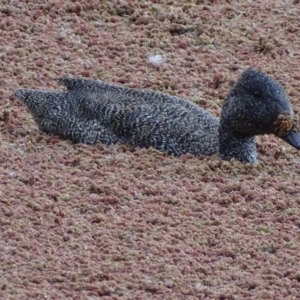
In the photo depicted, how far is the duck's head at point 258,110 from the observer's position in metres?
9.39

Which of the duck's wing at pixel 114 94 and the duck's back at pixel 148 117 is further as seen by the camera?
the duck's wing at pixel 114 94

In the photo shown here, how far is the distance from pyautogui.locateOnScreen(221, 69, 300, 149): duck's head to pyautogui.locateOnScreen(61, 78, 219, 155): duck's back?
0.63ft

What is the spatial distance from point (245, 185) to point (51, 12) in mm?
3475

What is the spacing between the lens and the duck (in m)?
9.45

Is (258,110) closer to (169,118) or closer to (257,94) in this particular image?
(257,94)

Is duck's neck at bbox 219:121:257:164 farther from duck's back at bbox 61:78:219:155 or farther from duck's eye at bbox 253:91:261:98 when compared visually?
duck's eye at bbox 253:91:261:98

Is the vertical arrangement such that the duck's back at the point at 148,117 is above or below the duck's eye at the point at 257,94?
below

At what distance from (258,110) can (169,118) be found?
592 millimetres

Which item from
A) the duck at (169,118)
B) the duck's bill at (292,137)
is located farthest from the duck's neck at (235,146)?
the duck's bill at (292,137)

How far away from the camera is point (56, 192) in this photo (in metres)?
8.60

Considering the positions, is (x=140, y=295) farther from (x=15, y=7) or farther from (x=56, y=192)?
(x=15, y=7)

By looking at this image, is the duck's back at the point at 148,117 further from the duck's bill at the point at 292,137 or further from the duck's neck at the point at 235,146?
the duck's bill at the point at 292,137

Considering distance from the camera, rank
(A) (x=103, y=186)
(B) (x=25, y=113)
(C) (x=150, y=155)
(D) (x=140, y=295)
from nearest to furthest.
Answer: (D) (x=140, y=295)
(A) (x=103, y=186)
(C) (x=150, y=155)
(B) (x=25, y=113)

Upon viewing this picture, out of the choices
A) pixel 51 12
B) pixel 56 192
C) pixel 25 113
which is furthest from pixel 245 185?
pixel 51 12
